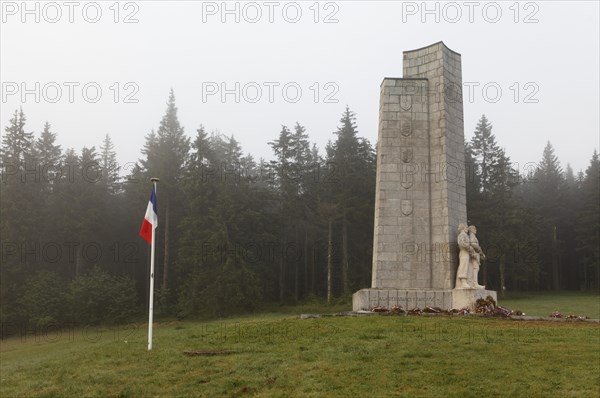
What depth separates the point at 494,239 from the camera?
4138 cm

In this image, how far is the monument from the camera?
18.1m

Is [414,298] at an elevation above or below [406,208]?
below

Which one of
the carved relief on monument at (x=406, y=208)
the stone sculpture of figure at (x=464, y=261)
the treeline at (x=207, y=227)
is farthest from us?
the treeline at (x=207, y=227)

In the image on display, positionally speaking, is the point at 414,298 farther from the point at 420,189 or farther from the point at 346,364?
the point at 346,364

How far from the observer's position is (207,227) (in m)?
39.3

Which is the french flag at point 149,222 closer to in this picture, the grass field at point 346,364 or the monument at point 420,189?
the grass field at point 346,364

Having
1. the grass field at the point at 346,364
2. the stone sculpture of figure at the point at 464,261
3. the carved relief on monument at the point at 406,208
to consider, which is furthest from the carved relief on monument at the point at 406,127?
the grass field at the point at 346,364

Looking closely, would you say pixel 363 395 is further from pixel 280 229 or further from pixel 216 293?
pixel 280 229

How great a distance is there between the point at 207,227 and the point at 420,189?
22.9 meters

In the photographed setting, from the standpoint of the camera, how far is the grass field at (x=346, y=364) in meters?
8.64

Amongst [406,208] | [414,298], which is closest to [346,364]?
[414,298]

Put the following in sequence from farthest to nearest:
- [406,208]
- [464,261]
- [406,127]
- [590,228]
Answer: [590,228] < [406,127] < [406,208] < [464,261]

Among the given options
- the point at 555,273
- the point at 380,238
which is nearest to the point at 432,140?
the point at 380,238

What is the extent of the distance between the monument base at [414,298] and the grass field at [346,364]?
325 cm
